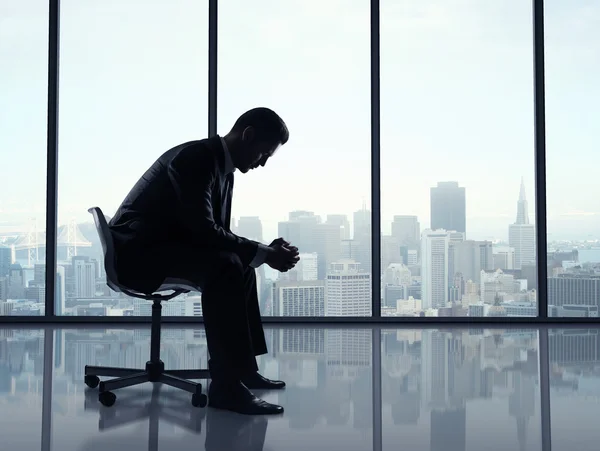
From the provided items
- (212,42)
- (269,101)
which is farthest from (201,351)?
(212,42)

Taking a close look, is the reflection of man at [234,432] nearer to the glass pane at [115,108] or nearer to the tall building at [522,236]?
the glass pane at [115,108]

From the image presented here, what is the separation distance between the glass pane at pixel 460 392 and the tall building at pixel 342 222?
738 mm

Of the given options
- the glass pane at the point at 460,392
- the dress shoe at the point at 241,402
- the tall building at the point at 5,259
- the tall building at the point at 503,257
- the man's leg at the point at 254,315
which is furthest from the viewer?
the tall building at the point at 503,257

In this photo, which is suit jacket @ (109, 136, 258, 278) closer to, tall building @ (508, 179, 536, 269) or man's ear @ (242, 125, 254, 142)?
man's ear @ (242, 125, 254, 142)

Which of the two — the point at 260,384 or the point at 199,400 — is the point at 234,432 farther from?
the point at 260,384

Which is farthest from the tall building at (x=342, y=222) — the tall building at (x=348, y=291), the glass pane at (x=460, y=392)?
the glass pane at (x=460, y=392)

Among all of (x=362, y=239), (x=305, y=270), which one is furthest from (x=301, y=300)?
(x=362, y=239)

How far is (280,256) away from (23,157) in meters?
2.66

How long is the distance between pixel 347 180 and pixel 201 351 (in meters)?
1.52

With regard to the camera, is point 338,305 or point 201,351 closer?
point 201,351

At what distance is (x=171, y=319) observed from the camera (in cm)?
391

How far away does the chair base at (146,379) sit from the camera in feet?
6.39

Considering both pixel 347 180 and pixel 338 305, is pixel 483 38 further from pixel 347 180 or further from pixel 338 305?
pixel 338 305

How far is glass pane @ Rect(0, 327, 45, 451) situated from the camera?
163 centimetres
